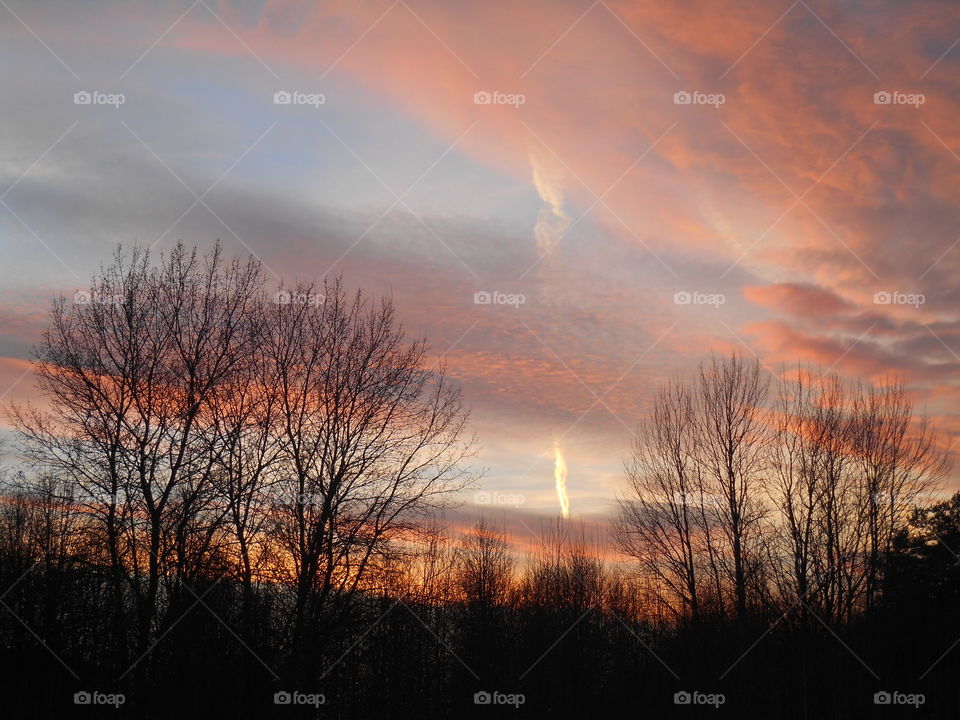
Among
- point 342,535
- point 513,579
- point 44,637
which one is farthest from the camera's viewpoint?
point 513,579

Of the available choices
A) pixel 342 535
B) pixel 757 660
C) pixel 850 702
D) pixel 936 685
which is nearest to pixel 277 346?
pixel 342 535

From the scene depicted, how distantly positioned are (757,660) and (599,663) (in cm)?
1733

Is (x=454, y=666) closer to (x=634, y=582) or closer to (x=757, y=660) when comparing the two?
(x=634, y=582)

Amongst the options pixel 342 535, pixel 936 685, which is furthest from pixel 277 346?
pixel 936 685

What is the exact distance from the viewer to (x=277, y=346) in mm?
29656

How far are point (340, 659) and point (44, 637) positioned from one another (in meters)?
9.62

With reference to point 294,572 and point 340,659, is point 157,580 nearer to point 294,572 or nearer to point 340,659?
point 294,572

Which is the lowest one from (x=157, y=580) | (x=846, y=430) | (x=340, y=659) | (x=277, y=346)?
(x=340, y=659)

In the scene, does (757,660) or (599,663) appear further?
(599,663)

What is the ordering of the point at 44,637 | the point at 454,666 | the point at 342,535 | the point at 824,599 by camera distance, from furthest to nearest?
1. the point at 454,666
2. the point at 824,599
3. the point at 342,535
4. the point at 44,637

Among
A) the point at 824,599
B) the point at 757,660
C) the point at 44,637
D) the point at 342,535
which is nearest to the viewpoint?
the point at 44,637

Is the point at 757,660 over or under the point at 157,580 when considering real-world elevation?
under

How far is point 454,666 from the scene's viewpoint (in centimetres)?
4372

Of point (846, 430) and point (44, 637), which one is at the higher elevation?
point (846, 430)
